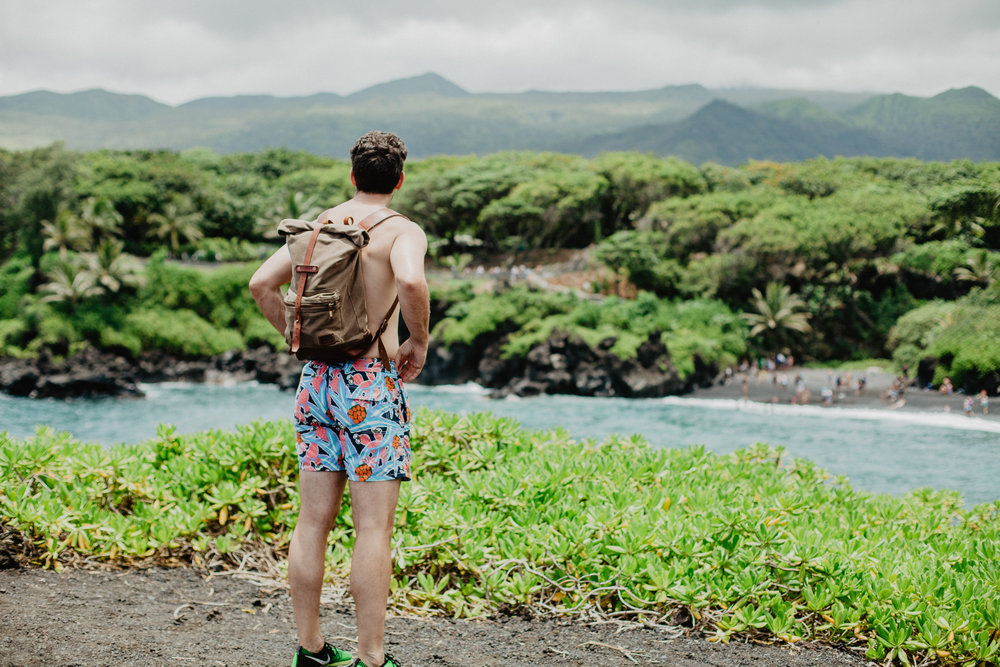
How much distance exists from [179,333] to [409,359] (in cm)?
3409

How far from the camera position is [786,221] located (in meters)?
32.0

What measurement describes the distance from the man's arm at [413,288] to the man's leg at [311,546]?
17.8 inches

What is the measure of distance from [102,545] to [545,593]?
2.13 m

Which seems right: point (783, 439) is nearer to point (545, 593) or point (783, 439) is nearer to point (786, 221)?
point (786, 221)

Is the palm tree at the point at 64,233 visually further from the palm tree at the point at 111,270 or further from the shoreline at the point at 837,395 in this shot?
the shoreline at the point at 837,395

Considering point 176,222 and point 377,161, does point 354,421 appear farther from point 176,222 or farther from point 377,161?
point 176,222

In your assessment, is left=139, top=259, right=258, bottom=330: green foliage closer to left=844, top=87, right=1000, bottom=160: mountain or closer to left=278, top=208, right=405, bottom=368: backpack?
left=278, top=208, right=405, bottom=368: backpack

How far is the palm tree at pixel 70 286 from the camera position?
31.3 m

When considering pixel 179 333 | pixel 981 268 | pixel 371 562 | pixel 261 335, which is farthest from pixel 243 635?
pixel 981 268

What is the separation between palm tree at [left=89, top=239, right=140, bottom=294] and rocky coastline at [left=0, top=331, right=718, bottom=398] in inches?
118

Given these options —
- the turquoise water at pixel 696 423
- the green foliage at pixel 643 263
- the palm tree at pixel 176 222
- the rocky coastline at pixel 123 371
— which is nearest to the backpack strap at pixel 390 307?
the turquoise water at pixel 696 423

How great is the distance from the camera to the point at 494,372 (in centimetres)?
2933

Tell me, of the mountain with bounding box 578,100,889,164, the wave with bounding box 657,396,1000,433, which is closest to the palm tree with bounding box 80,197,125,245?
the wave with bounding box 657,396,1000,433

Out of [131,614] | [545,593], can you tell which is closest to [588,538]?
[545,593]
